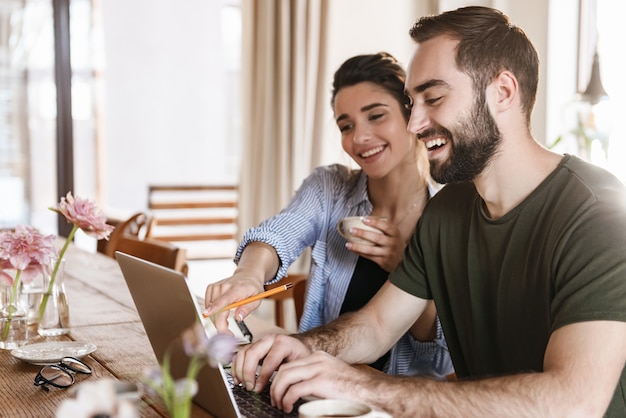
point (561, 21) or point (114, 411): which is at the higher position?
point (561, 21)

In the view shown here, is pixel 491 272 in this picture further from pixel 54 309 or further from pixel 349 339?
pixel 54 309

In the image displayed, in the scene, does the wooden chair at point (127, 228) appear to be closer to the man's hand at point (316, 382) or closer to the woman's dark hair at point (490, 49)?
the woman's dark hair at point (490, 49)

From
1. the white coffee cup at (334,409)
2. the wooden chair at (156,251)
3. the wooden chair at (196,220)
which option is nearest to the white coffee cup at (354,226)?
the wooden chair at (156,251)

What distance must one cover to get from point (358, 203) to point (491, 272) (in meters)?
0.69

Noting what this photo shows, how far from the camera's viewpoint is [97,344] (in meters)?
1.53

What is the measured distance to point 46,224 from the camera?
5.50 metres

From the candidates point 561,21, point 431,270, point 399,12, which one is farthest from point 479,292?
point 399,12

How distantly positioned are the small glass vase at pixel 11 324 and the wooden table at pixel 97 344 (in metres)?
0.04

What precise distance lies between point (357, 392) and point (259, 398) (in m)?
0.16

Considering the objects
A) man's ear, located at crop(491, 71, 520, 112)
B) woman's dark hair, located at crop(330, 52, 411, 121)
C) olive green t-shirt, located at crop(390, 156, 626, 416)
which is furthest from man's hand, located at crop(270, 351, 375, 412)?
woman's dark hair, located at crop(330, 52, 411, 121)

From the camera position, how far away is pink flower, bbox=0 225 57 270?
1.44 metres

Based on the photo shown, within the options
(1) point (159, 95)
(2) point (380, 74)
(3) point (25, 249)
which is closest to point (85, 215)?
Result: (3) point (25, 249)

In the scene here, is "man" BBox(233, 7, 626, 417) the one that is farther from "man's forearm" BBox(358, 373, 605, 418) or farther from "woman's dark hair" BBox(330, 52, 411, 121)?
"woman's dark hair" BBox(330, 52, 411, 121)

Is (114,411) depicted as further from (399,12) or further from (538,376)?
(399,12)
